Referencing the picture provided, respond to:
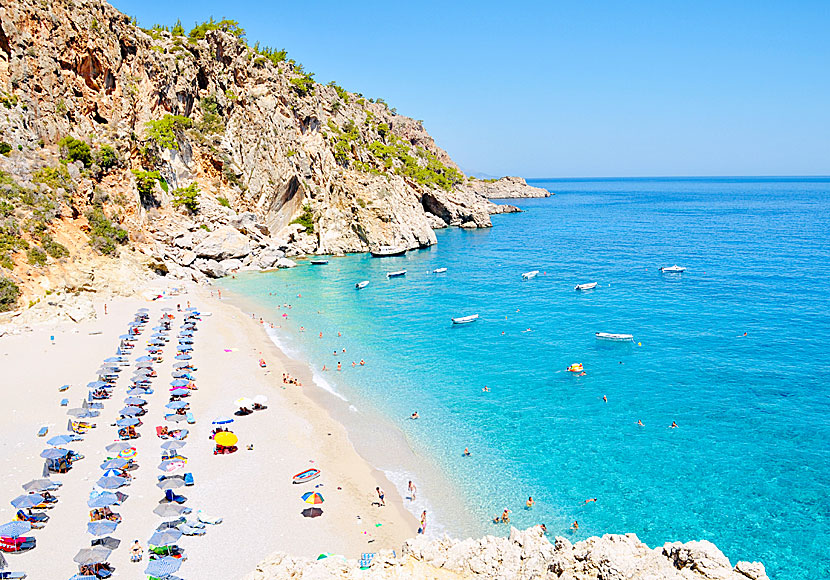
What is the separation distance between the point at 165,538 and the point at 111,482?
4442mm

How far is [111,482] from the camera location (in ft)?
64.7

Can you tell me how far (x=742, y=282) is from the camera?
55188 mm

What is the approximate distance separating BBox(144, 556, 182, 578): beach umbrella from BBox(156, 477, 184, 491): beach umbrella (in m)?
4.14

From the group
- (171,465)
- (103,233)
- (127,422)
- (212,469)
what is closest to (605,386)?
(212,469)

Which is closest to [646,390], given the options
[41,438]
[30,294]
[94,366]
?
[41,438]

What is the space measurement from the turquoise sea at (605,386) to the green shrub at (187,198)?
1196 centimetres

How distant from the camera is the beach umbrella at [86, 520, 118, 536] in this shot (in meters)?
17.0

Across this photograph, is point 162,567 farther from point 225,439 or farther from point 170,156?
point 170,156

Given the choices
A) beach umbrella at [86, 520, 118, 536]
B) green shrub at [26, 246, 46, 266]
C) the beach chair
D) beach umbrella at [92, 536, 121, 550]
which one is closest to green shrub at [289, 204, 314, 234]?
green shrub at [26, 246, 46, 266]

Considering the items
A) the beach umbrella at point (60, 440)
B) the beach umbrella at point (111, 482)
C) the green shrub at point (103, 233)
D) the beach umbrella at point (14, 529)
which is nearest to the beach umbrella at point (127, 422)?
the beach umbrella at point (60, 440)

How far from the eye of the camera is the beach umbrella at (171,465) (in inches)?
861

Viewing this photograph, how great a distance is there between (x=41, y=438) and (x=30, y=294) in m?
22.3

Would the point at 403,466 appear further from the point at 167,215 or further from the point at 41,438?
the point at 167,215

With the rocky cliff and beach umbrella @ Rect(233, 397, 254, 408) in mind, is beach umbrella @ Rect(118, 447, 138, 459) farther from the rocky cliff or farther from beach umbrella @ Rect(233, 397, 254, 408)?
the rocky cliff
